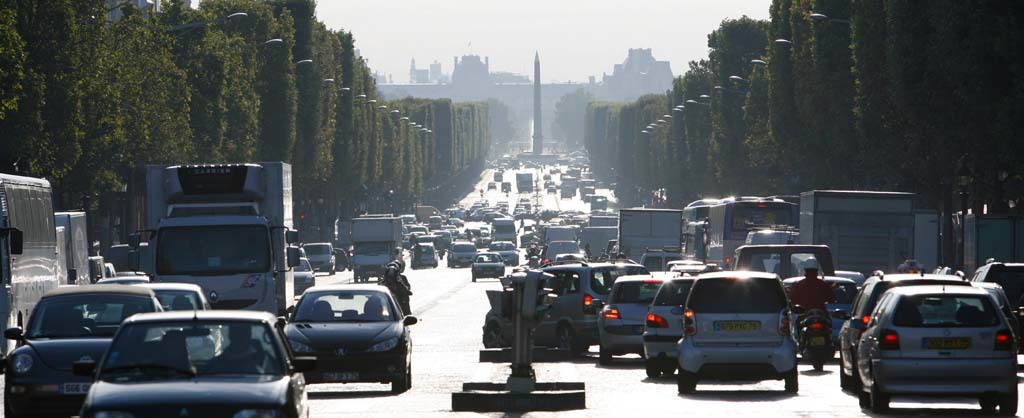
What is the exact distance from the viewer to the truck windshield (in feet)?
104

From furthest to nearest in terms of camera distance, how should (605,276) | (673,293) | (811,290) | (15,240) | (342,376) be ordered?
(605,276), (15,240), (811,290), (673,293), (342,376)

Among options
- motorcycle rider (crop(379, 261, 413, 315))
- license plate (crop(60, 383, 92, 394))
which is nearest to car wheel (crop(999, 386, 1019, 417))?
license plate (crop(60, 383, 92, 394))

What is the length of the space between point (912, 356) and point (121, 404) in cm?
974

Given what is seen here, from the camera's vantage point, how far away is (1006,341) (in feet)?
66.8

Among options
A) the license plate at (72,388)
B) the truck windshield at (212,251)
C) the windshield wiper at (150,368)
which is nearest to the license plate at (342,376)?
the license plate at (72,388)

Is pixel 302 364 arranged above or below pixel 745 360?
above

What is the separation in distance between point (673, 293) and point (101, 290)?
9962 millimetres

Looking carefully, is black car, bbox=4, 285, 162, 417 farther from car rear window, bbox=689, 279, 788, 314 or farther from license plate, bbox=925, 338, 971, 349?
license plate, bbox=925, 338, 971, 349

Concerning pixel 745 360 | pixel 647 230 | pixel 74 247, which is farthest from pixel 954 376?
pixel 647 230

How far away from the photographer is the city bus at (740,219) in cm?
5397

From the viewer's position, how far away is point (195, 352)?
15.1 metres

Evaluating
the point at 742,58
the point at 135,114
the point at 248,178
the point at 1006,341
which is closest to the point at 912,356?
the point at 1006,341

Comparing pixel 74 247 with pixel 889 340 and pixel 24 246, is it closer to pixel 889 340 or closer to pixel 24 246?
pixel 24 246

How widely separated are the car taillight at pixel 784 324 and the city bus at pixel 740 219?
28.9m
